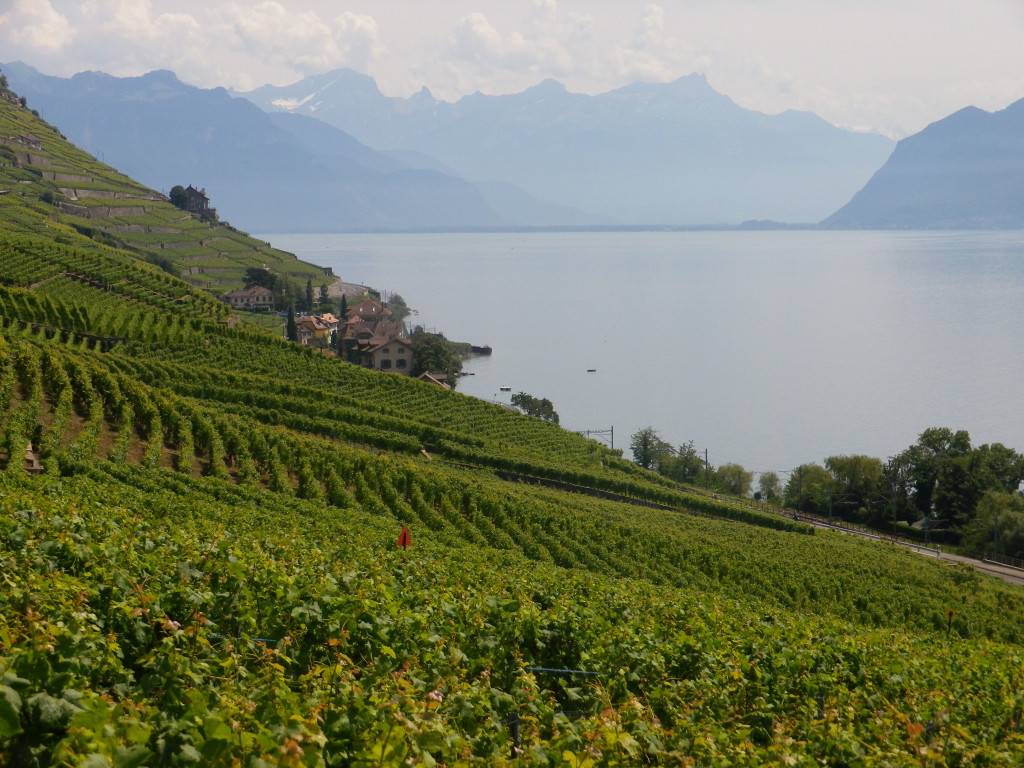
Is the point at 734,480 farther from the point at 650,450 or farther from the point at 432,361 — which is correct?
the point at 432,361

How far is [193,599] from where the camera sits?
7.43 meters

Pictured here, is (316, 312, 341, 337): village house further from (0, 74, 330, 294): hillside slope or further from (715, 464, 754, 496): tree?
(715, 464, 754, 496): tree

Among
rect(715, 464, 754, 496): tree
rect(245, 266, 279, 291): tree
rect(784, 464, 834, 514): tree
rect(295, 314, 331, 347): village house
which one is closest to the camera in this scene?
rect(784, 464, 834, 514): tree

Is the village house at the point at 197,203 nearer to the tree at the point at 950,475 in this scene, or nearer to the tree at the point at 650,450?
the tree at the point at 650,450

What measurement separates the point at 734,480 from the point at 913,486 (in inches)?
460

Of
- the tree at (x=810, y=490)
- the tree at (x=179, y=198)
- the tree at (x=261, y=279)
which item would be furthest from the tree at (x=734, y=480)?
the tree at (x=179, y=198)

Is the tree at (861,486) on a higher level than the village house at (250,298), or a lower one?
lower

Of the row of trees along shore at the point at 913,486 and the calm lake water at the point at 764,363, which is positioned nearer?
the row of trees along shore at the point at 913,486

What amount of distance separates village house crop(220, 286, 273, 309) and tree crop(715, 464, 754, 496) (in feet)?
202

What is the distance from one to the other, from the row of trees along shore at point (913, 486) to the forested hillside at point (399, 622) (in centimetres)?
2242

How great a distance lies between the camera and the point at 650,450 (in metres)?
69.3

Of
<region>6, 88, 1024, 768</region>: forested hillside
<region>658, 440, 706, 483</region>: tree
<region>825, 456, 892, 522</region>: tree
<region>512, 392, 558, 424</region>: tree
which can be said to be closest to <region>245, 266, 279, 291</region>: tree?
<region>512, 392, 558, 424</region>: tree

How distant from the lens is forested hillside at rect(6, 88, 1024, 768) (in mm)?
5289

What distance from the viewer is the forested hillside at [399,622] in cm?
529
